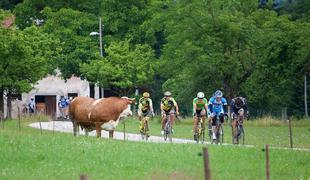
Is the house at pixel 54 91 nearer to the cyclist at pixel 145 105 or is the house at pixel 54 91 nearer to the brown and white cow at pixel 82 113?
the brown and white cow at pixel 82 113

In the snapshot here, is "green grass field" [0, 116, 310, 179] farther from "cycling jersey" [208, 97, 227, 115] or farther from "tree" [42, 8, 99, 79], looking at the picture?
"tree" [42, 8, 99, 79]

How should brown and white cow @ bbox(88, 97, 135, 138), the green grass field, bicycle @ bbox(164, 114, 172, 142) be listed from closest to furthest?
the green grass field
bicycle @ bbox(164, 114, 172, 142)
brown and white cow @ bbox(88, 97, 135, 138)

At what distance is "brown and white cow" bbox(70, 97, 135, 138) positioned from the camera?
3167cm

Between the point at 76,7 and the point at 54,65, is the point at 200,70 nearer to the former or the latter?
the point at 54,65

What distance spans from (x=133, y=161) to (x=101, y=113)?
38.9ft

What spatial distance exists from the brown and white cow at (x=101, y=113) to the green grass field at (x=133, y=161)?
6.79 meters

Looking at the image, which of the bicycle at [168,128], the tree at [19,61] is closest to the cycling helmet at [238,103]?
the bicycle at [168,128]

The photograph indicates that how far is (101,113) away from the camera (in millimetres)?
31734

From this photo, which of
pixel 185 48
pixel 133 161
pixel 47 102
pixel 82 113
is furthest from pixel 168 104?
pixel 47 102

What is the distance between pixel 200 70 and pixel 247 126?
1026 centimetres

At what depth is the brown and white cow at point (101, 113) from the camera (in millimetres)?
31672

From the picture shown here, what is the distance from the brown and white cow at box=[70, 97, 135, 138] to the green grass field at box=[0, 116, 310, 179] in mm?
6790

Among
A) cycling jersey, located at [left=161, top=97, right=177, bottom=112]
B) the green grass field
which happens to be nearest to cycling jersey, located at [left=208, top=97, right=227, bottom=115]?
cycling jersey, located at [left=161, top=97, right=177, bottom=112]

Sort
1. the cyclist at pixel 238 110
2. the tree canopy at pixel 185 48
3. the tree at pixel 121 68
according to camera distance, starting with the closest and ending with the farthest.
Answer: the cyclist at pixel 238 110 < the tree canopy at pixel 185 48 < the tree at pixel 121 68
